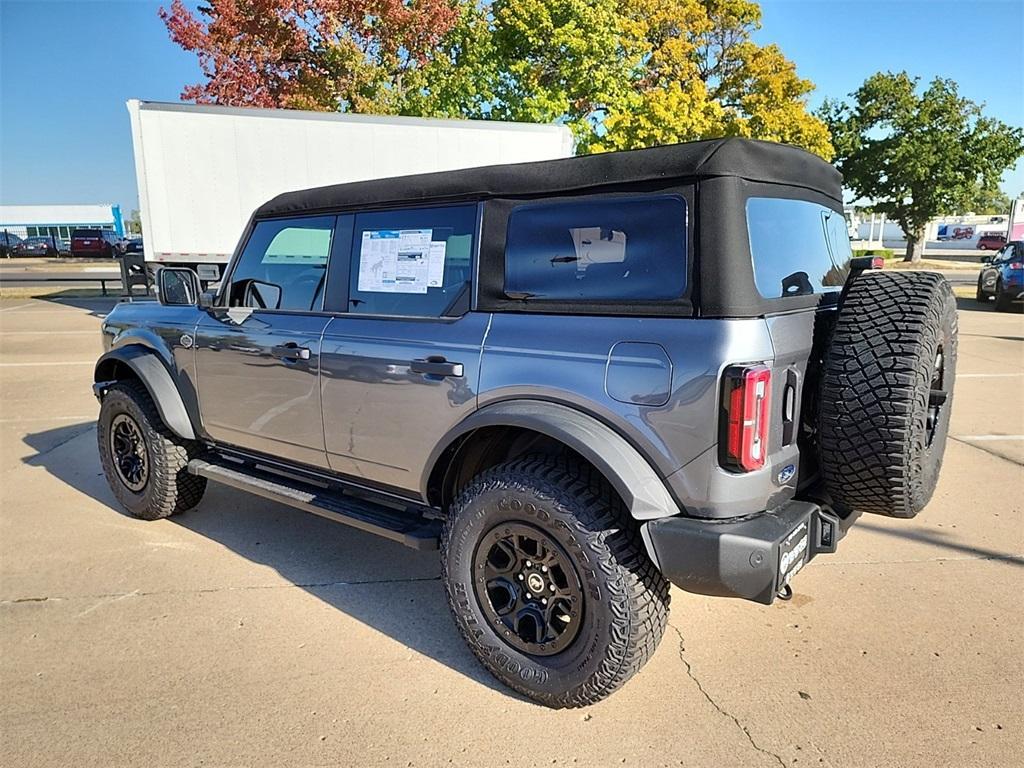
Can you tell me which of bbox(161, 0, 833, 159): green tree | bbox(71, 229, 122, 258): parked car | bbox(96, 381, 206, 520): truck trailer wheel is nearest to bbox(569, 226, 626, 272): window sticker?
bbox(96, 381, 206, 520): truck trailer wheel

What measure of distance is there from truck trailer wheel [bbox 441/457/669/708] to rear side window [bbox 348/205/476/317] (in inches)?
32.7

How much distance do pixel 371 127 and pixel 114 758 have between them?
1078cm

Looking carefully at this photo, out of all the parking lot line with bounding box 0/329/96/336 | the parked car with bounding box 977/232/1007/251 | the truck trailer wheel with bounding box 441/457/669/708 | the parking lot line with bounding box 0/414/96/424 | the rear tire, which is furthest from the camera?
the parked car with bounding box 977/232/1007/251

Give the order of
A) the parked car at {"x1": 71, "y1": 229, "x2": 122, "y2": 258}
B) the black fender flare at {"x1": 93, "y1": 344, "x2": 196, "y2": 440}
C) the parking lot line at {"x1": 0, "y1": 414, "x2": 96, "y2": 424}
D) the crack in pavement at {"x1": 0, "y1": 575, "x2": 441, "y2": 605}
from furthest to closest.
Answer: the parked car at {"x1": 71, "y1": 229, "x2": 122, "y2": 258}
the parking lot line at {"x1": 0, "y1": 414, "x2": 96, "y2": 424}
the black fender flare at {"x1": 93, "y1": 344, "x2": 196, "y2": 440}
the crack in pavement at {"x1": 0, "y1": 575, "x2": 441, "y2": 605}

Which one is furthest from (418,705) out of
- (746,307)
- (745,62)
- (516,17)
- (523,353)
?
(745,62)

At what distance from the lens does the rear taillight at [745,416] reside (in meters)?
2.15

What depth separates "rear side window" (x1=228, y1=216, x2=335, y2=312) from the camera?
350 cm

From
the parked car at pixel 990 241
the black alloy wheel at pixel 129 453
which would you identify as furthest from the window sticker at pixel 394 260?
the parked car at pixel 990 241

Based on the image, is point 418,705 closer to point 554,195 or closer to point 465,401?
point 465,401

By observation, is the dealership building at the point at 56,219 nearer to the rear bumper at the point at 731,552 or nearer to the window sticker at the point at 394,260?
the window sticker at the point at 394,260

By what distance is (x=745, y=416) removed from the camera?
217cm

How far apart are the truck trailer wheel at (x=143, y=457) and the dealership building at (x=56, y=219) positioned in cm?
6955

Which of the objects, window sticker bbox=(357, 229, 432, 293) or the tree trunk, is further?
the tree trunk

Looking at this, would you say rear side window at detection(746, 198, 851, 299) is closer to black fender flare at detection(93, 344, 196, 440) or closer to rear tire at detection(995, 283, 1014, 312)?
black fender flare at detection(93, 344, 196, 440)
